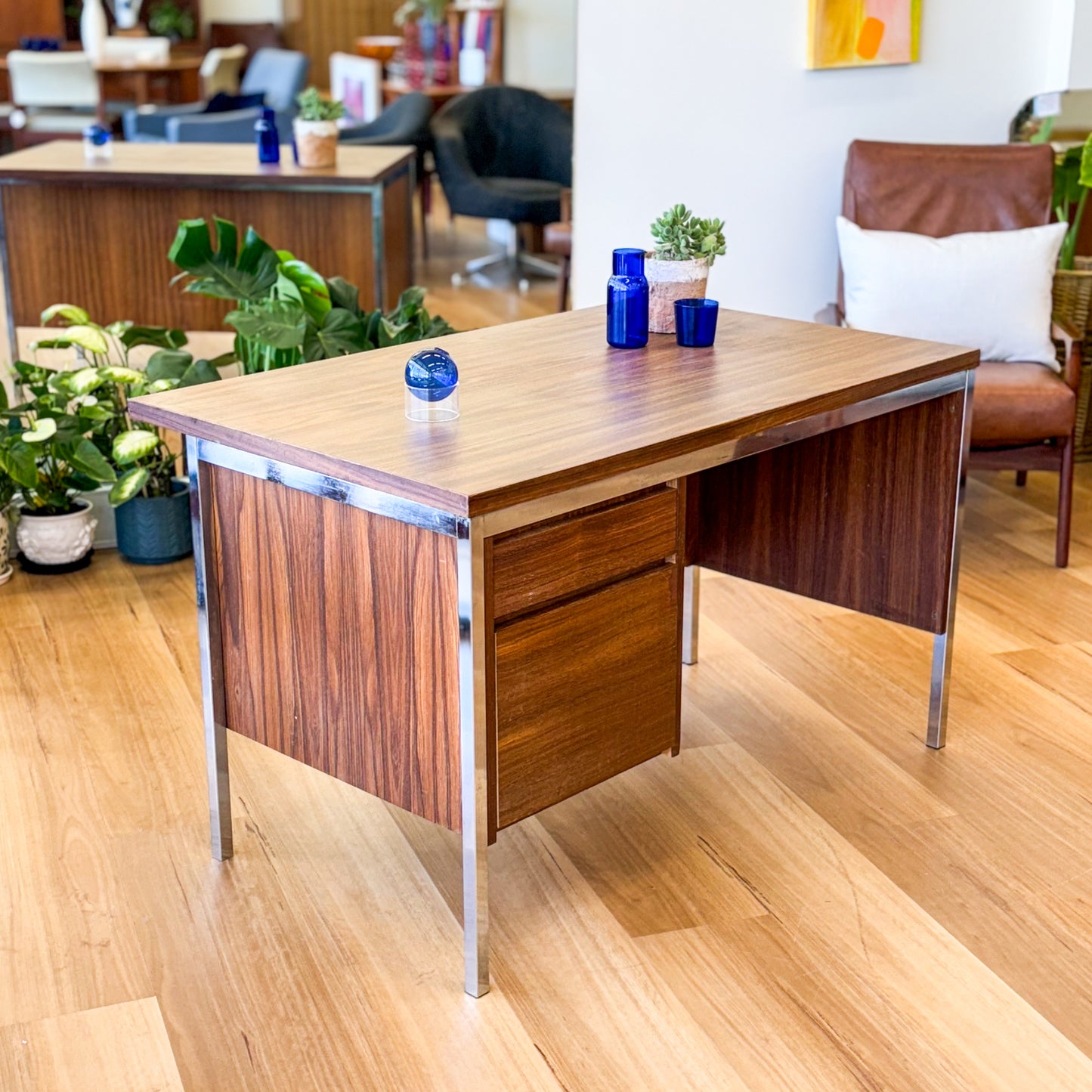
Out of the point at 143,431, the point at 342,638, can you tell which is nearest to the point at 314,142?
the point at 143,431

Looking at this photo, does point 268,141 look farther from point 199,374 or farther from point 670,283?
point 670,283

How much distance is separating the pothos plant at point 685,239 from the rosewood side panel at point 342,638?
0.87m

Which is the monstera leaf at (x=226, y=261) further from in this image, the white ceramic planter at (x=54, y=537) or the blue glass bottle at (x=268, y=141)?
the blue glass bottle at (x=268, y=141)

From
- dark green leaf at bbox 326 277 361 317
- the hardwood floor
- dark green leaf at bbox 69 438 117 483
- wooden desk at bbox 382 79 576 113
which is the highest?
wooden desk at bbox 382 79 576 113

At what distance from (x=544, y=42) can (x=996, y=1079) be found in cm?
738

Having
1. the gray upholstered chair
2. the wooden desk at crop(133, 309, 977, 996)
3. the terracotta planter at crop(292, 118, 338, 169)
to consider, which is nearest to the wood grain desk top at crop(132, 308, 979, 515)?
the wooden desk at crop(133, 309, 977, 996)

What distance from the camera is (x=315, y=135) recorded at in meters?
4.41

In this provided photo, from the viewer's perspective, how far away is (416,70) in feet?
28.2

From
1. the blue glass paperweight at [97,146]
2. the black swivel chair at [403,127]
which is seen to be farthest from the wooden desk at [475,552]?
the black swivel chair at [403,127]

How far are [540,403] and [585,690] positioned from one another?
16.2 inches

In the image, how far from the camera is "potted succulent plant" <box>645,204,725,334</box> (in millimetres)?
2400

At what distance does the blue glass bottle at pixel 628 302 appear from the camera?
2.31m

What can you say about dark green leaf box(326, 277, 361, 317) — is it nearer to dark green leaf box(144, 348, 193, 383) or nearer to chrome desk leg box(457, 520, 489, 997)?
dark green leaf box(144, 348, 193, 383)

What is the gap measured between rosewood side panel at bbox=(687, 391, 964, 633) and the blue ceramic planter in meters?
1.32
